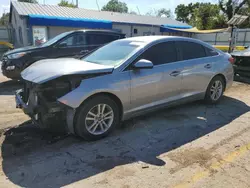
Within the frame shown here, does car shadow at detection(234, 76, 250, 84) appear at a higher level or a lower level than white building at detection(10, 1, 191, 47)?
lower

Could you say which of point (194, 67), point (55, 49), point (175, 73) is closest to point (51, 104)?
point (175, 73)

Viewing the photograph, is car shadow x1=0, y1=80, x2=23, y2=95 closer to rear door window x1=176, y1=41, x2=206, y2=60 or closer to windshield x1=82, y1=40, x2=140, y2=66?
Result: windshield x1=82, y1=40, x2=140, y2=66

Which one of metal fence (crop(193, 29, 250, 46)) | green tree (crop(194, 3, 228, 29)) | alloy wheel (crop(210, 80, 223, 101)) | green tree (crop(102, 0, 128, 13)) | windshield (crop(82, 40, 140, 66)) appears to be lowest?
alloy wheel (crop(210, 80, 223, 101))

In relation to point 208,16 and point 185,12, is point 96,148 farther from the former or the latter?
point 185,12

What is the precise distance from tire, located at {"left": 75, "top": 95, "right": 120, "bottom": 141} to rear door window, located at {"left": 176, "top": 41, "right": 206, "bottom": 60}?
1982 mm

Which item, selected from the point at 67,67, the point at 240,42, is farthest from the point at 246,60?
the point at 240,42

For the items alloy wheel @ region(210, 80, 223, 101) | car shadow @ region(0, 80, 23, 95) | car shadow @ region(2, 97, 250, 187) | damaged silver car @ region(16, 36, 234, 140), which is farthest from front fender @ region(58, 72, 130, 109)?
car shadow @ region(0, 80, 23, 95)

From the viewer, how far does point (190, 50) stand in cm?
506

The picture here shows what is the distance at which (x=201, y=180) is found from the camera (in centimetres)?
282

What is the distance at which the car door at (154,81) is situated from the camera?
4039mm

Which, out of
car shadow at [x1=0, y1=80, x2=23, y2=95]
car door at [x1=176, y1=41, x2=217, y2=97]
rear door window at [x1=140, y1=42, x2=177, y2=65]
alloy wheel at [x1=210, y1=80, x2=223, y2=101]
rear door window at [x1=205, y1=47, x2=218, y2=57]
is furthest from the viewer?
car shadow at [x1=0, y1=80, x2=23, y2=95]

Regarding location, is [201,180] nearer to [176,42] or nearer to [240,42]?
[176,42]

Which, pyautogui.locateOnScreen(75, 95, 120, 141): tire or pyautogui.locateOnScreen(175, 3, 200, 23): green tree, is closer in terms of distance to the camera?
pyautogui.locateOnScreen(75, 95, 120, 141): tire

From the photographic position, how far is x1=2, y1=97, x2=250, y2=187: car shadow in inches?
115
